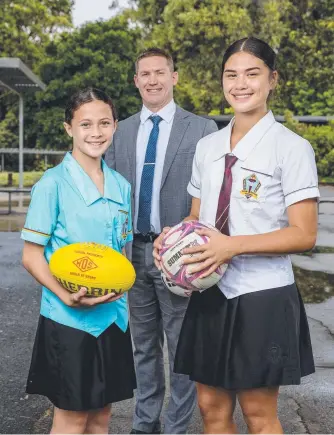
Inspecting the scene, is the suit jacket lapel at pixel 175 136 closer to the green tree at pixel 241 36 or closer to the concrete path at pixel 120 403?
the concrete path at pixel 120 403

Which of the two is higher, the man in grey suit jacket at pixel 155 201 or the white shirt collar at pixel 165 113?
the white shirt collar at pixel 165 113

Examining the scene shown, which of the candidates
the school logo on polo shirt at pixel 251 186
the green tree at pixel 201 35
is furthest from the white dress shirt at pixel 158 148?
the green tree at pixel 201 35

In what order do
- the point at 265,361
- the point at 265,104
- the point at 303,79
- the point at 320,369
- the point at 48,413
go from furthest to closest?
the point at 303,79, the point at 320,369, the point at 48,413, the point at 265,104, the point at 265,361

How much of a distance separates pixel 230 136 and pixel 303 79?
39.4 meters

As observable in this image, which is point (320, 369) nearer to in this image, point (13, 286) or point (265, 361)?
point (265, 361)

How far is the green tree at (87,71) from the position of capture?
38.8 meters

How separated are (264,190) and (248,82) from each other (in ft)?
1.57

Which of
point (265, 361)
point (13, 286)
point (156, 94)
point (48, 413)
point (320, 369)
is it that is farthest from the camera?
point (13, 286)

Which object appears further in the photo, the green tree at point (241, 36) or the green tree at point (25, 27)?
the green tree at point (25, 27)

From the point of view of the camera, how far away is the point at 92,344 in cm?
295

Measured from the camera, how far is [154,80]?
3.95 metres

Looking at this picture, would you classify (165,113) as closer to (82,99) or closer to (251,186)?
(82,99)

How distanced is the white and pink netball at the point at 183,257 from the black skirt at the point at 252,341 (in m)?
0.12

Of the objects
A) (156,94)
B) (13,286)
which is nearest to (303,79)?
(13,286)
